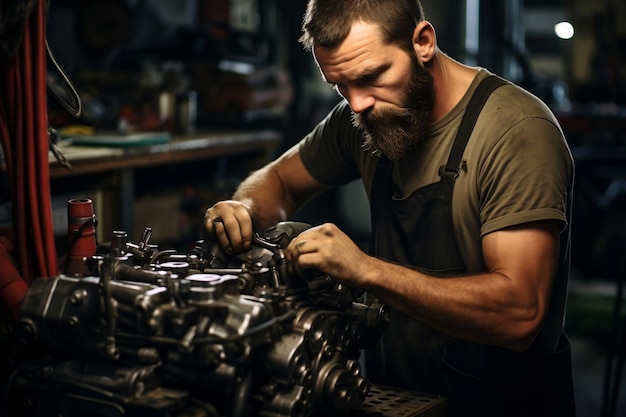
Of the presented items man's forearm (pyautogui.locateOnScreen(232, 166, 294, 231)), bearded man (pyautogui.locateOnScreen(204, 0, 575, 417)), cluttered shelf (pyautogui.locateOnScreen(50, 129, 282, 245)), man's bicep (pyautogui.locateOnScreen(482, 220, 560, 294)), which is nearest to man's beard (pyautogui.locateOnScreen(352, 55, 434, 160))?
bearded man (pyautogui.locateOnScreen(204, 0, 575, 417))

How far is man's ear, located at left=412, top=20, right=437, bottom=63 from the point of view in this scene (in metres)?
1.92

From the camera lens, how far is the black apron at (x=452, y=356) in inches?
77.7

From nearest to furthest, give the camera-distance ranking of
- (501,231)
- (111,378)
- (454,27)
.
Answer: (111,378) → (501,231) → (454,27)

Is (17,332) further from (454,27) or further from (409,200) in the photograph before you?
(454,27)

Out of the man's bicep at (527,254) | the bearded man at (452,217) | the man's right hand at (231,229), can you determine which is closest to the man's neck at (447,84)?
the bearded man at (452,217)

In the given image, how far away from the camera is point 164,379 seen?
57.6 inches

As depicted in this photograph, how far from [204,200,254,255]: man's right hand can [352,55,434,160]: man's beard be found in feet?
1.10

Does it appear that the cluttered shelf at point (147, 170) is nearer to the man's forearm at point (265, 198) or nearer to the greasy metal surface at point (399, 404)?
the man's forearm at point (265, 198)

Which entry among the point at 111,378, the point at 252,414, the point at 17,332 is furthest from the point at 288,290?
the point at 17,332

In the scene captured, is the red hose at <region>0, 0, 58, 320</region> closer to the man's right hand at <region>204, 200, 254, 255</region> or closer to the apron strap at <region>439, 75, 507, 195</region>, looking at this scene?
the man's right hand at <region>204, 200, 254, 255</region>

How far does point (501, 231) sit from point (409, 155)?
35 centimetres

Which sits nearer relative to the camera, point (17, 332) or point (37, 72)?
point (17, 332)

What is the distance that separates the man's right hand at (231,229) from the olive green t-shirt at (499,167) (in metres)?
0.44

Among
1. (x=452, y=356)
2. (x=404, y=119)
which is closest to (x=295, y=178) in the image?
(x=404, y=119)
